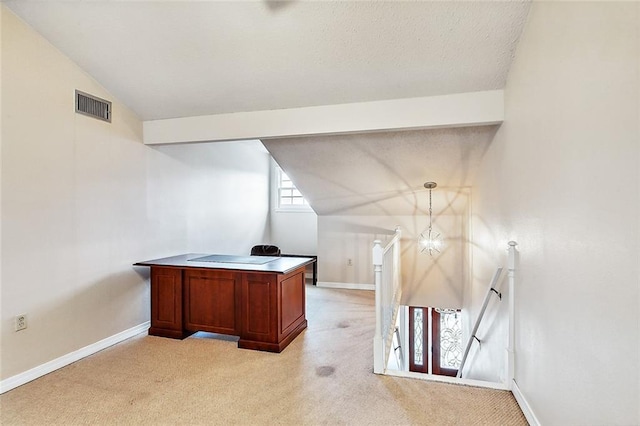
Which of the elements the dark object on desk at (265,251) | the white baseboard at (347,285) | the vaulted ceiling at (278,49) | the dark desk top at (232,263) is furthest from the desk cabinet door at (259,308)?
the white baseboard at (347,285)

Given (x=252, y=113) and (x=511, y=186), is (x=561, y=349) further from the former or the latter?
(x=252, y=113)

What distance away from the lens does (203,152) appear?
4855 mm

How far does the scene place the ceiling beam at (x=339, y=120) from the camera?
9.40 ft

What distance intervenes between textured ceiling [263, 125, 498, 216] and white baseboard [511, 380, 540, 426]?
7.14ft

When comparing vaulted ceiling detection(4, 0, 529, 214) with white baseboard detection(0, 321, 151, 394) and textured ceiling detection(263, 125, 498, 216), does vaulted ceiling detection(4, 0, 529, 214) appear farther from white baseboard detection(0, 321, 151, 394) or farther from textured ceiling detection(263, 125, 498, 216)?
white baseboard detection(0, 321, 151, 394)

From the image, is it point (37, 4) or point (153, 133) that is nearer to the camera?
point (37, 4)

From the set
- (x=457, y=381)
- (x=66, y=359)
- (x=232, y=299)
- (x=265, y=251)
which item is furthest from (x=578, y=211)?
(x=265, y=251)

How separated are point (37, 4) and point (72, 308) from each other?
2.44 m

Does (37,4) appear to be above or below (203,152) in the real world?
above

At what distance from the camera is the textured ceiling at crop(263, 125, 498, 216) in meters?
3.86

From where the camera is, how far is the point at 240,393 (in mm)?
2484

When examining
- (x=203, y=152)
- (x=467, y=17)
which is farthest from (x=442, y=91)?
(x=203, y=152)

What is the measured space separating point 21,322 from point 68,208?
0.96 meters

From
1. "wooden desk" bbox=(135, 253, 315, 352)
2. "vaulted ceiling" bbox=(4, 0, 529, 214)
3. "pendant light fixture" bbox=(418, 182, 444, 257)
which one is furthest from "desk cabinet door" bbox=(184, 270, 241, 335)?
"pendant light fixture" bbox=(418, 182, 444, 257)
